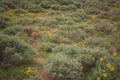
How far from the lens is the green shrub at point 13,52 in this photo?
5.05 m

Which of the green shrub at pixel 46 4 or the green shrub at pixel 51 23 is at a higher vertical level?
the green shrub at pixel 46 4

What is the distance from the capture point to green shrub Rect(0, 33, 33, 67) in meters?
5.05

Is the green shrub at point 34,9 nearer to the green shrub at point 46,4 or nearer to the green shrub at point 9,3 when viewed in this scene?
the green shrub at point 46,4

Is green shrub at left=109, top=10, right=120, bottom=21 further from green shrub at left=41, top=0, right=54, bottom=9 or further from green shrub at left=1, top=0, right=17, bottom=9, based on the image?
green shrub at left=1, top=0, right=17, bottom=9

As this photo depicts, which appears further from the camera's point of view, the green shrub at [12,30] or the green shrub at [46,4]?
the green shrub at [46,4]

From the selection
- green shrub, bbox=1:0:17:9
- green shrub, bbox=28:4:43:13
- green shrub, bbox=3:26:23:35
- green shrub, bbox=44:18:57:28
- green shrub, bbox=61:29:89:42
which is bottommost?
green shrub, bbox=61:29:89:42

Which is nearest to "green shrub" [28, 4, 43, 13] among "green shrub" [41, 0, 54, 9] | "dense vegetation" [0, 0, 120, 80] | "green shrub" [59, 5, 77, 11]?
"green shrub" [41, 0, 54, 9]

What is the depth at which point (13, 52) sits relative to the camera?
5.21m

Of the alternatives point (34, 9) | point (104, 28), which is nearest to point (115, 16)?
point (104, 28)

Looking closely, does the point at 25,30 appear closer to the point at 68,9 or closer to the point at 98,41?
the point at 98,41

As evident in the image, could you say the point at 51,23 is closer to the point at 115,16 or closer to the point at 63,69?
the point at 115,16

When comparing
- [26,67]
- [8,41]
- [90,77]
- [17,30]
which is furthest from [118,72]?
[17,30]

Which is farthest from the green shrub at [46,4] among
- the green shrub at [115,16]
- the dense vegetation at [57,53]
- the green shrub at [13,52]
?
the green shrub at [13,52]

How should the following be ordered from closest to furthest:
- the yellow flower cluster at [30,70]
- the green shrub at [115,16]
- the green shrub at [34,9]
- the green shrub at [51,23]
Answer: the yellow flower cluster at [30,70] → the green shrub at [51,23] → the green shrub at [115,16] → the green shrub at [34,9]
